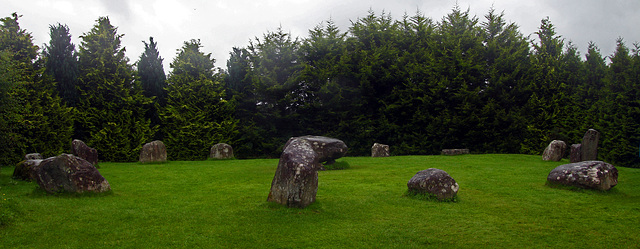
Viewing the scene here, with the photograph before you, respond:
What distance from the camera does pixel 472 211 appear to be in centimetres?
880

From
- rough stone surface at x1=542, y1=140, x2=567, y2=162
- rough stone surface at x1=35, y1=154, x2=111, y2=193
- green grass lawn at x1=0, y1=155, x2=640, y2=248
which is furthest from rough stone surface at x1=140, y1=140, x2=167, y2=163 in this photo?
rough stone surface at x1=542, y1=140, x2=567, y2=162

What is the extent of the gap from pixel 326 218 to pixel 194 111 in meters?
20.2

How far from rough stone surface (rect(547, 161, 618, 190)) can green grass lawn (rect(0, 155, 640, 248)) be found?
9.8 inches

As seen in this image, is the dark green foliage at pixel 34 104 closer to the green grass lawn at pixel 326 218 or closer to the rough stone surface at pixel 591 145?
the green grass lawn at pixel 326 218

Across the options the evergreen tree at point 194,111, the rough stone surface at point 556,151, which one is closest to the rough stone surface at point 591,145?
the rough stone surface at point 556,151

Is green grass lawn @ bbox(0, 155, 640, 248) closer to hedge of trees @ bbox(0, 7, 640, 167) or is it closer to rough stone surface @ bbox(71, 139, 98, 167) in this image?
rough stone surface @ bbox(71, 139, 98, 167)

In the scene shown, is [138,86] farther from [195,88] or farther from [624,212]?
[624,212]

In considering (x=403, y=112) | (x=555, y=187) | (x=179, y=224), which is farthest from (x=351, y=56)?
(x=179, y=224)

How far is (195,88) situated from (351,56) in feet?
39.2

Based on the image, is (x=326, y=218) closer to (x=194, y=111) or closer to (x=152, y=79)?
(x=194, y=111)

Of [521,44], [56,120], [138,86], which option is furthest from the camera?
[521,44]

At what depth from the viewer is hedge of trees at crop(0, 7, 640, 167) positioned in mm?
21750

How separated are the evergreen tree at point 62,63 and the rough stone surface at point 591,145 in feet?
91.6

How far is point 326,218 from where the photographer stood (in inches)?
317
